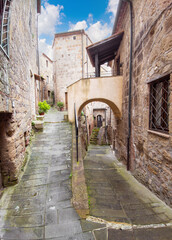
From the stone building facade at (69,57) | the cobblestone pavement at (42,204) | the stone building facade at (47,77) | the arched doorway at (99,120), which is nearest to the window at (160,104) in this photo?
the cobblestone pavement at (42,204)

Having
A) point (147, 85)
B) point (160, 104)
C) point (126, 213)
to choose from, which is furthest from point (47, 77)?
point (126, 213)

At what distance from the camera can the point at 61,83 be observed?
548 inches

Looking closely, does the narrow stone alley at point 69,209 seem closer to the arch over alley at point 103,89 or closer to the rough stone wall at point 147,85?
the rough stone wall at point 147,85

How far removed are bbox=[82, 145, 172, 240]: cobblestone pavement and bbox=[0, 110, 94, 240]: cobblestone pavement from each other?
13.5 inches

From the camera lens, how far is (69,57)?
13195mm

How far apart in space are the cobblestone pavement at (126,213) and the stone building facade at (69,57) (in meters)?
12.2

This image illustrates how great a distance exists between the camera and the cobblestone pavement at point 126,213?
163 centimetres

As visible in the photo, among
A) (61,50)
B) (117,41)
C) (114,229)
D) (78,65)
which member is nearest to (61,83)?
(78,65)

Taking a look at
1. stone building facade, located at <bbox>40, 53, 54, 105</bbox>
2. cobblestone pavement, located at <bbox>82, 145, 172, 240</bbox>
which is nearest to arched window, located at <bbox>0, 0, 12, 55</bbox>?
cobblestone pavement, located at <bbox>82, 145, 172, 240</bbox>

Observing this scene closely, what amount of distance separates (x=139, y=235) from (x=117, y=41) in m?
6.47

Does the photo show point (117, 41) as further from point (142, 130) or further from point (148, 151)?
point (148, 151)

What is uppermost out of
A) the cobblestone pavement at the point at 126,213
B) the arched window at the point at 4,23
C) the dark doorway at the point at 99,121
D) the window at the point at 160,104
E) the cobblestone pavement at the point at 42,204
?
the arched window at the point at 4,23

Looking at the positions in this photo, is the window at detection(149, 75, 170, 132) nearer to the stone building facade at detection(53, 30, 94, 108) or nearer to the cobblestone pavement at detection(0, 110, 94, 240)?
the cobblestone pavement at detection(0, 110, 94, 240)

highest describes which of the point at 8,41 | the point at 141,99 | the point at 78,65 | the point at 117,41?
the point at 78,65
